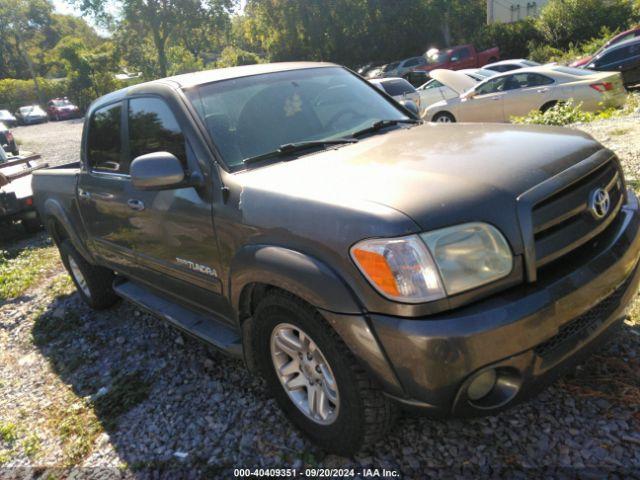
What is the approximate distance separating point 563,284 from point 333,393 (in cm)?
110

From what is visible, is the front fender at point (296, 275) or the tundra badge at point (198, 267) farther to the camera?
the tundra badge at point (198, 267)

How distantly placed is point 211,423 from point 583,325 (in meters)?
2.04

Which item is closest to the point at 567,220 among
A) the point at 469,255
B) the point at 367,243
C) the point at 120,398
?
the point at 469,255

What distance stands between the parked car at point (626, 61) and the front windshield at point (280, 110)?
1361 cm

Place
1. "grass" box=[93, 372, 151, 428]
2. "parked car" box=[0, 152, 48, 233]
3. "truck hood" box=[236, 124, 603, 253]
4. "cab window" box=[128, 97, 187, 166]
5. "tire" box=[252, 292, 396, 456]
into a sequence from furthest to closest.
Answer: "parked car" box=[0, 152, 48, 233] < "grass" box=[93, 372, 151, 428] < "cab window" box=[128, 97, 187, 166] < "tire" box=[252, 292, 396, 456] < "truck hood" box=[236, 124, 603, 253]

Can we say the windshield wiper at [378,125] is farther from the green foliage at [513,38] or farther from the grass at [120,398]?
the green foliage at [513,38]

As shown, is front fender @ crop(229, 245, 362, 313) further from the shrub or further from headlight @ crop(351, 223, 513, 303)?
the shrub

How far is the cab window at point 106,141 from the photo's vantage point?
3.77 metres

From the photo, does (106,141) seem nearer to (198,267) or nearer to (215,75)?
(215,75)

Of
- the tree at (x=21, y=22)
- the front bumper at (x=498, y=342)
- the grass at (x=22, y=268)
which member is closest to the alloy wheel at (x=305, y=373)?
the front bumper at (x=498, y=342)

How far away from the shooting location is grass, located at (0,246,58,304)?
6062 mm

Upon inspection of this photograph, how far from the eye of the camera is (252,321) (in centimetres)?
265

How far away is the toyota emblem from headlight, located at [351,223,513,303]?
600 millimetres

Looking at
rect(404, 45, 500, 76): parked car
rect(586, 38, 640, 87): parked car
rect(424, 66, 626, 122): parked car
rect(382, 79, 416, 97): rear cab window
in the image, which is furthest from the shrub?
rect(404, 45, 500, 76): parked car
